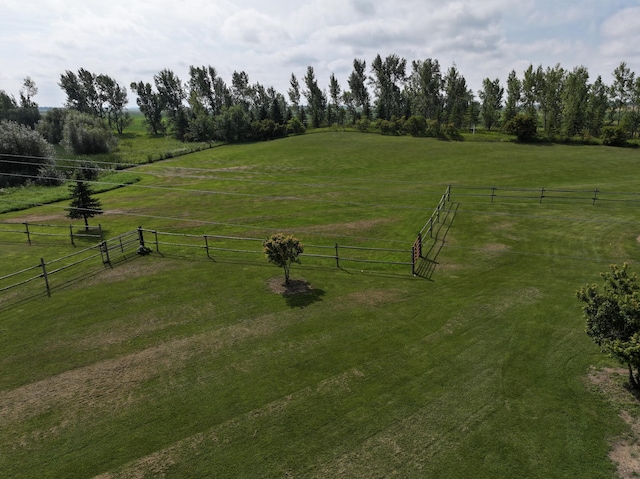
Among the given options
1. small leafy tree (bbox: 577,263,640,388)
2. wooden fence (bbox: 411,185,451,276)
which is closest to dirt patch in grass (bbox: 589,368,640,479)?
small leafy tree (bbox: 577,263,640,388)

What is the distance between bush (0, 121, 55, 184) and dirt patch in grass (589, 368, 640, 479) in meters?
63.8

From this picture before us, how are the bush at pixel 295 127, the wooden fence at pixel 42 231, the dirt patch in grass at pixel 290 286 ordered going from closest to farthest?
the dirt patch in grass at pixel 290 286 → the wooden fence at pixel 42 231 → the bush at pixel 295 127

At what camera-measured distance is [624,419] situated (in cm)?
1059

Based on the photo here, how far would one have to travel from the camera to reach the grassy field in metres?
9.80

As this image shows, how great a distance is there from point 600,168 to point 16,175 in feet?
262

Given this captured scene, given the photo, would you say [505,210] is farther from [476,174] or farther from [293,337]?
[293,337]

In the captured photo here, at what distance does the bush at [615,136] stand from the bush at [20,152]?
92355 mm

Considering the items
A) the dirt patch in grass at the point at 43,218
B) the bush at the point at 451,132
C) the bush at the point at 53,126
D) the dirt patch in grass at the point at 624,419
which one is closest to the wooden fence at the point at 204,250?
the dirt patch in grass at the point at 43,218

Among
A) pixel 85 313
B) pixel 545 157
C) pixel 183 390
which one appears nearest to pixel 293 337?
pixel 183 390

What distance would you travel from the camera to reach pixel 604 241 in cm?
2417

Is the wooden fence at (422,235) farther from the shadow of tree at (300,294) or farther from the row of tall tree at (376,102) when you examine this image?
the row of tall tree at (376,102)

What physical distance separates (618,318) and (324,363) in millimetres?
9619

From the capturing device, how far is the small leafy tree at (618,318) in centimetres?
1042

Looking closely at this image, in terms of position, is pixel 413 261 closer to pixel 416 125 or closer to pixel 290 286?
pixel 290 286
